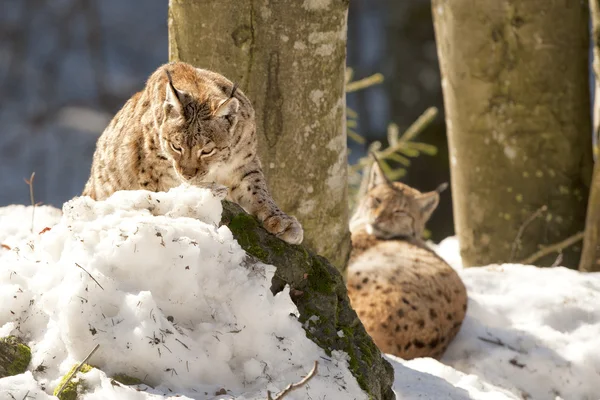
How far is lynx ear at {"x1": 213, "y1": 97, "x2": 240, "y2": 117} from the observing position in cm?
336

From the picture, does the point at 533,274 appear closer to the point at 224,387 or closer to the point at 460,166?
the point at 460,166

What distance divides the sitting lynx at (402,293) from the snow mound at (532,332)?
17cm

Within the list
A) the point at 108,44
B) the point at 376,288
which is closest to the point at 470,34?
the point at 376,288

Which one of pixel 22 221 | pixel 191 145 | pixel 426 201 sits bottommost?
pixel 426 201

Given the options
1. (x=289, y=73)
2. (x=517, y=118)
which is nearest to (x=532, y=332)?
(x=517, y=118)

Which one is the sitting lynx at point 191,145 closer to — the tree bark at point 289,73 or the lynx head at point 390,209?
the tree bark at point 289,73

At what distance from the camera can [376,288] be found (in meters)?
4.66

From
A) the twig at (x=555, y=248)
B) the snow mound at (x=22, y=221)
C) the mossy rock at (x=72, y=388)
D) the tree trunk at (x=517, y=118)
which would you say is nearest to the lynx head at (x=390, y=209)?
the tree trunk at (x=517, y=118)

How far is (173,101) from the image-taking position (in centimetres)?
334

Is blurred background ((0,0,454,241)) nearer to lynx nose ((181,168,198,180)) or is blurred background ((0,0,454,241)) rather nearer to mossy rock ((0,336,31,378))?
lynx nose ((181,168,198,180))

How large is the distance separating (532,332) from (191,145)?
7.43ft

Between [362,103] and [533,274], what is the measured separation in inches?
277

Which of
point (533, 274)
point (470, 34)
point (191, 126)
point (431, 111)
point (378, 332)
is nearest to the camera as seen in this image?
point (191, 126)

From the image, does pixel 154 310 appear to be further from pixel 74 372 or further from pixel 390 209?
pixel 390 209
